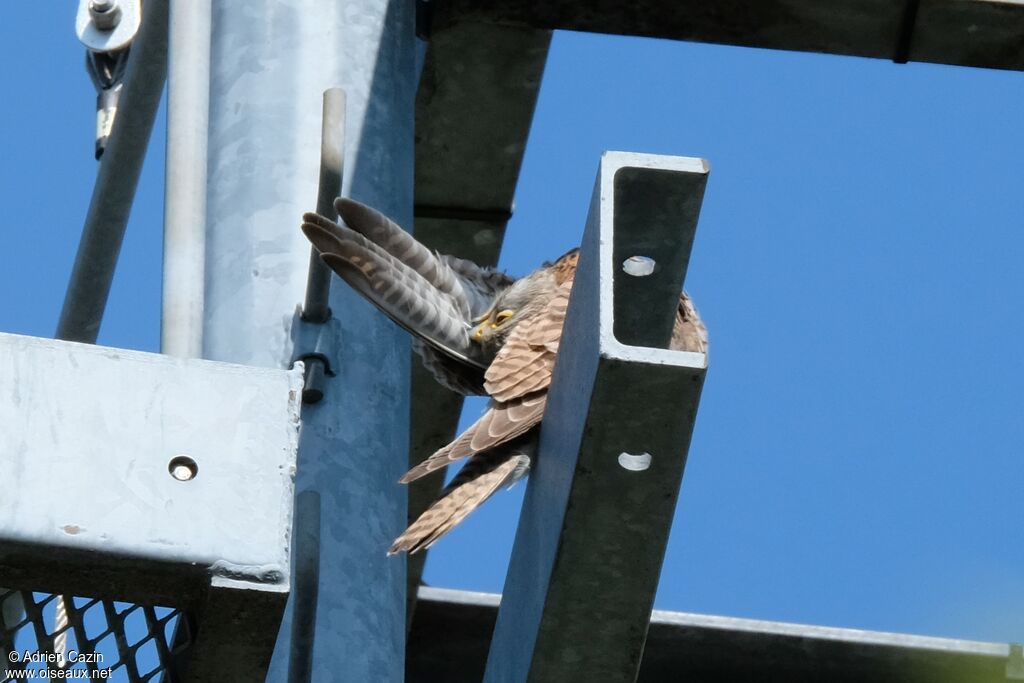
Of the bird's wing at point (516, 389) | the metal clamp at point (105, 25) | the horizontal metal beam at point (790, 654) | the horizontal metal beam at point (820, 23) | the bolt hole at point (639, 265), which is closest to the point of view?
the bolt hole at point (639, 265)

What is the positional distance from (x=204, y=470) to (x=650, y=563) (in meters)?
0.65

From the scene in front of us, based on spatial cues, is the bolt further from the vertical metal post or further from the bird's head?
the vertical metal post

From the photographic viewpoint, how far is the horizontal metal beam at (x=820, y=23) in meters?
4.49

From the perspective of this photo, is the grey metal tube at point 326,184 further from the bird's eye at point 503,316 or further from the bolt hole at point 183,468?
the bird's eye at point 503,316

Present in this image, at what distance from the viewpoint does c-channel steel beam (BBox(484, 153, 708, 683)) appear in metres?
2.27

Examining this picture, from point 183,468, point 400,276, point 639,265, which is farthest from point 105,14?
point 183,468

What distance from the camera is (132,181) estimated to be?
4402mm

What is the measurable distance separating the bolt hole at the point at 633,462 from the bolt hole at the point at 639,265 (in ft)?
1.04

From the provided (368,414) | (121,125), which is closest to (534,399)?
(368,414)

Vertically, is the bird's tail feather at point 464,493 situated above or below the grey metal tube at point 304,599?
below

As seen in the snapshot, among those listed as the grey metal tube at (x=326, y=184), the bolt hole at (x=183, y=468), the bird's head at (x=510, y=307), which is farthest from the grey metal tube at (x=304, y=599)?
the bird's head at (x=510, y=307)

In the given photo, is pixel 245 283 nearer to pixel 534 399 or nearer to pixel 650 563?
pixel 534 399

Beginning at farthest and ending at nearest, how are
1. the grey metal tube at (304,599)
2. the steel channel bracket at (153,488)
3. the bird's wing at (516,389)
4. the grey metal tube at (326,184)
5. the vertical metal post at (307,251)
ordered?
the bird's wing at (516,389), the grey metal tube at (326,184), the vertical metal post at (307,251), the grey metal tube at (304,599), the steel channel bracket at (153,488)

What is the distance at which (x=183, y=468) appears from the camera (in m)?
2.00
